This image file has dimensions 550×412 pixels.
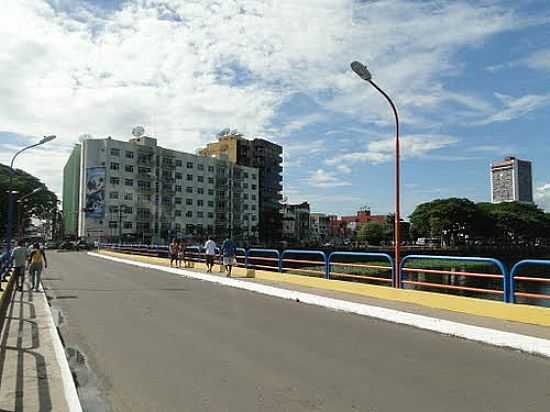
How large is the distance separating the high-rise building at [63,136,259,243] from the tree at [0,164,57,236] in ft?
18.8

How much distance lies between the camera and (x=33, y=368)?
7.34m

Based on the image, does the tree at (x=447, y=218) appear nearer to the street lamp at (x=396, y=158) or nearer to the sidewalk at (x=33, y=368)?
the street lamp at (x=396, y=158)

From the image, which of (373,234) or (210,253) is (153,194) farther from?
(210,253)

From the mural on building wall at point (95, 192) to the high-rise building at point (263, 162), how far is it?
3285 centimetres

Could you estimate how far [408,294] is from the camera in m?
12.8

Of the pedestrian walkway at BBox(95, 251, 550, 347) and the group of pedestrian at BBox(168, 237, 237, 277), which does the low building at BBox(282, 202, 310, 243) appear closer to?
the group of pedestrian at BBox(168, 237, 237, 277)

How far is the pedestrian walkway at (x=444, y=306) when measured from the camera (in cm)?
944

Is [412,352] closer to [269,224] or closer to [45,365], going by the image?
[45,365]

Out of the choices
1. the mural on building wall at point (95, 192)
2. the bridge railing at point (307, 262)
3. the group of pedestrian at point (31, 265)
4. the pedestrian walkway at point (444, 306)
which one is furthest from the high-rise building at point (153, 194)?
the pedestrian walkway at point (444, 306)

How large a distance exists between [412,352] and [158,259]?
90.3ft

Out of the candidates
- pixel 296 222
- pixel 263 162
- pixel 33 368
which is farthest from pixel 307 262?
pixel 296 222

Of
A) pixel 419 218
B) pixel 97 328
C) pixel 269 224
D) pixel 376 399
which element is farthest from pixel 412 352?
pixel 269 224

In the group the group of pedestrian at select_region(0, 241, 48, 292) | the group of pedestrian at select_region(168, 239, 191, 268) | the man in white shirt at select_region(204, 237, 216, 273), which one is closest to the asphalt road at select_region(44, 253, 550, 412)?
the group of pedestrian at select_region(0, 241, 48, 292)

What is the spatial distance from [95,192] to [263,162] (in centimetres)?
4854
